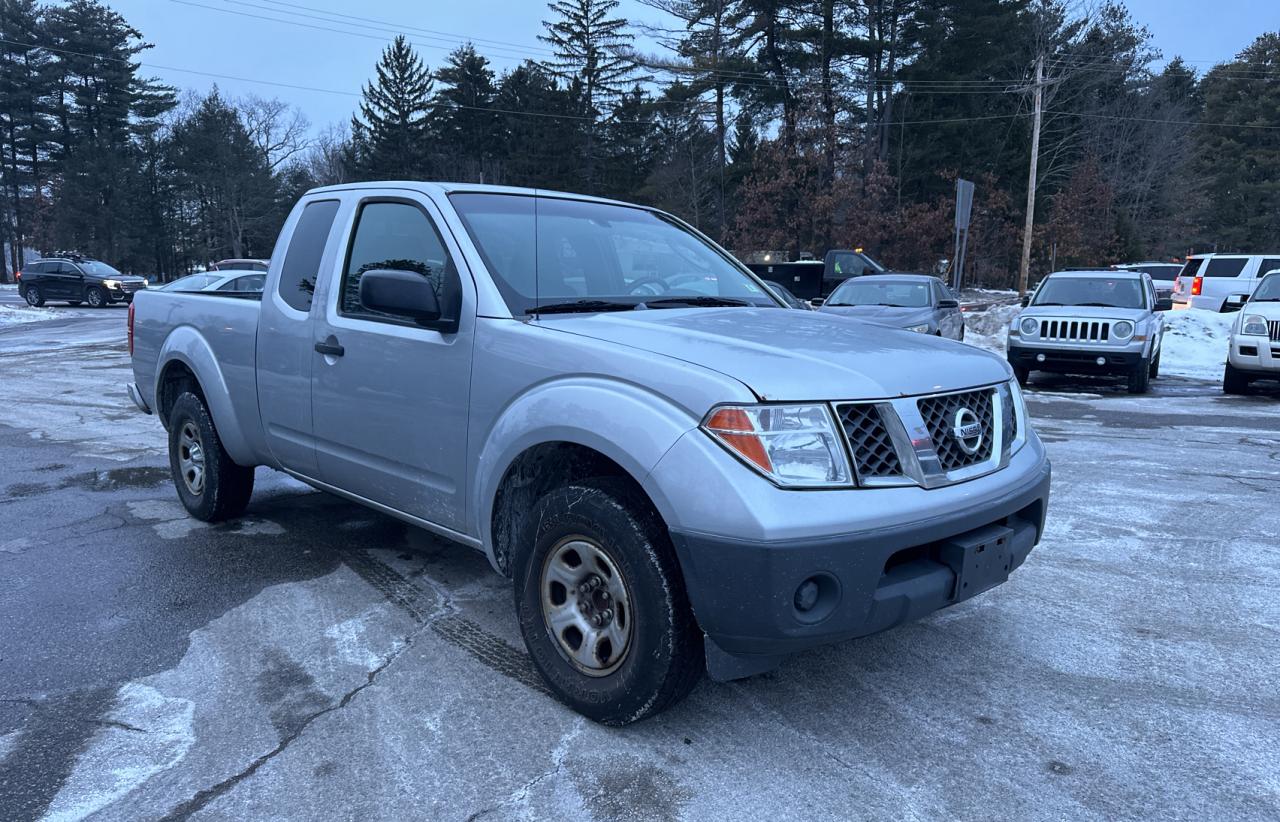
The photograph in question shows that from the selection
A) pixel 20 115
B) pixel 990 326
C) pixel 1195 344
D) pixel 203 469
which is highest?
pixel 20 115

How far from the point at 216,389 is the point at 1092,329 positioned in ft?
36.3

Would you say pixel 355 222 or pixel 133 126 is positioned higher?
pixel 133 126

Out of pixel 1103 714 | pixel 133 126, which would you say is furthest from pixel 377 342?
pixel 133 126

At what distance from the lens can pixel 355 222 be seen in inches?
167

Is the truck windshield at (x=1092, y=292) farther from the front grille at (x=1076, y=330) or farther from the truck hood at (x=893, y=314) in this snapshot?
the truck hood at (x=893, y=314)

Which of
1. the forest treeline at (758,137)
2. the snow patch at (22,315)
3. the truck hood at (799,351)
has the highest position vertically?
the forest treeline at (758,137)

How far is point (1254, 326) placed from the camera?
36.6ft

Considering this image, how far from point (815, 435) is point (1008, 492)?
87 centimetres

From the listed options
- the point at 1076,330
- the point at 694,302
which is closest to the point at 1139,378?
the point at 1076,330

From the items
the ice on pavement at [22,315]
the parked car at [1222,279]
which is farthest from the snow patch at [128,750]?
the ice on pavement at [22,315]

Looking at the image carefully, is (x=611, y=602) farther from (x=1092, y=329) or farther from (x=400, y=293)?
(x=1092, y=329)

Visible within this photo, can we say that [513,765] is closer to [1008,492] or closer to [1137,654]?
[1008,492]

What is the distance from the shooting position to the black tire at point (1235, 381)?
11.8 metres

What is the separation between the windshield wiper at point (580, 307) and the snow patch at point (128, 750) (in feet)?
6.31
